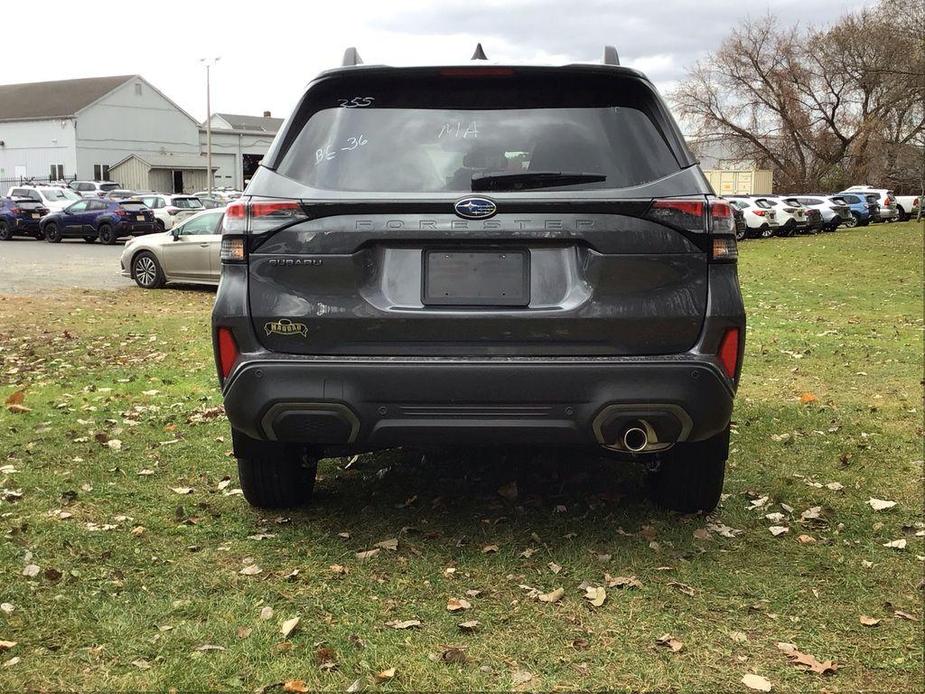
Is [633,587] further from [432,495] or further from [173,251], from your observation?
[173,251]

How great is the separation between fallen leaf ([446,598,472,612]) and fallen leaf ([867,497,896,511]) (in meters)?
2.30

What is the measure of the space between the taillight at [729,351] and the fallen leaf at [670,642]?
1050 millimetres

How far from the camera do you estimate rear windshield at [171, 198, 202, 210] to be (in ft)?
112

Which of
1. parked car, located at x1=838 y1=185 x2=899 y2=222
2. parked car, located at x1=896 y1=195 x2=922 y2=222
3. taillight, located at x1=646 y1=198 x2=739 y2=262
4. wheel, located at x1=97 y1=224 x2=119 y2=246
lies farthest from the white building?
taillight, located at x1=646 y1=198 x2=739 y2=262

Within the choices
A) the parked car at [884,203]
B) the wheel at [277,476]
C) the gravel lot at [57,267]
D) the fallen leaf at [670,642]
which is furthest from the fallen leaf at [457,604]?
the parked car at [884,203]

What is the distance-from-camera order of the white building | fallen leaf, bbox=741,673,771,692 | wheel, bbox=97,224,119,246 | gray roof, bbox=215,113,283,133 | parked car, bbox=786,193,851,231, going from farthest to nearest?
1. gray roof, bbox=215,113,283,133
2. the white building
3. parked car, bbox=786,193,851,231
4. wheel, bbox=97,224,119,246
5. fallen leaf, bbox=741,673,771,692

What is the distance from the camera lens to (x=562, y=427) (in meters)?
3.85

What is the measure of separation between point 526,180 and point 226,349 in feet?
4.41

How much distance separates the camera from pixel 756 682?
3.17m

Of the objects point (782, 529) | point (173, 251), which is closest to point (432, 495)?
point (782, 529)

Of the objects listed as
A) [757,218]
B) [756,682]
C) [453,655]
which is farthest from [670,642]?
[757,218]

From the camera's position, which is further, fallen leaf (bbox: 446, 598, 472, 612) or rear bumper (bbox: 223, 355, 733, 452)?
rear bumper (bbox: 223, 355, 733, 452)

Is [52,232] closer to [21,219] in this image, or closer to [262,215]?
[21,219]

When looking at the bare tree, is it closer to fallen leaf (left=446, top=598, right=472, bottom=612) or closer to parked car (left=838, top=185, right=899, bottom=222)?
parked car (left=838, top=185, right=899, bottom=222)
